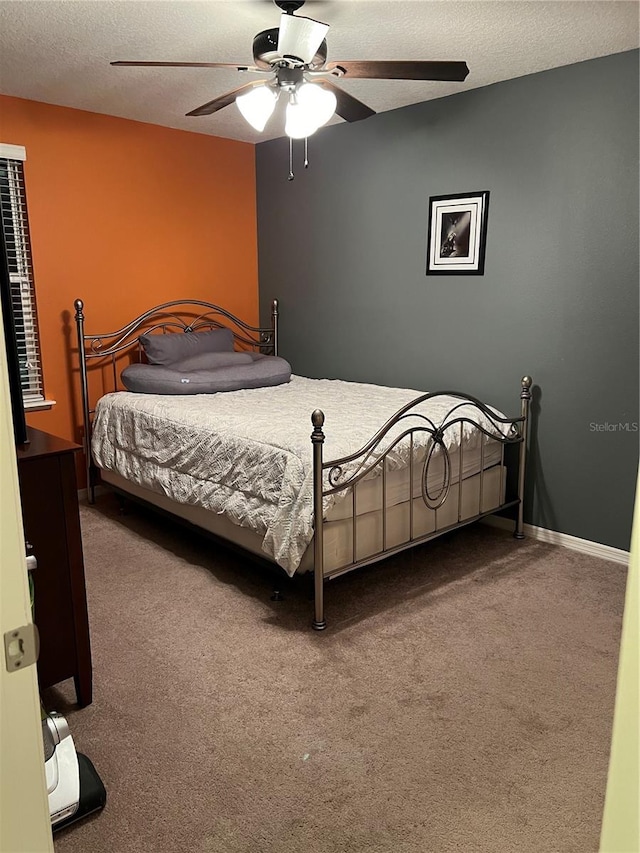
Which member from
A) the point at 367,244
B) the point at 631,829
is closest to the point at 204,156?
the point at 367,244

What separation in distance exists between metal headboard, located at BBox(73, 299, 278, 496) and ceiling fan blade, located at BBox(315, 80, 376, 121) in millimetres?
2098

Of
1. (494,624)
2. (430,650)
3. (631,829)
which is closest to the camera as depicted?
(631,829)

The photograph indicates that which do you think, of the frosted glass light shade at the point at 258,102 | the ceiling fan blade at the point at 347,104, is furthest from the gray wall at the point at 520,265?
the frosted glass light shade at the point at 258,102

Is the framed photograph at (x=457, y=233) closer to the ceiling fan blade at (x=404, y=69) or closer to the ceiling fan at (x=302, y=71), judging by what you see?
the ceiling fan at (x=302, y=71)

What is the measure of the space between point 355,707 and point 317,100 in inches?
89.9

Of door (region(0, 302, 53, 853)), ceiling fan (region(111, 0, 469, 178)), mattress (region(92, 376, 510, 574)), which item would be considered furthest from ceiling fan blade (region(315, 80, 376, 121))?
door (region(0, 302, 53, 853))

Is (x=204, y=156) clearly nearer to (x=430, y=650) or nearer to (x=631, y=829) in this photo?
(x=430, y=650)

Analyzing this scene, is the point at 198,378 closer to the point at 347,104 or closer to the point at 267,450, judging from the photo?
the point at 267,450

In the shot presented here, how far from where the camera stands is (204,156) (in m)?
4.80

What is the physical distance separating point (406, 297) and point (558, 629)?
2.25 metres

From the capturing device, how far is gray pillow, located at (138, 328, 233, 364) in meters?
4.43

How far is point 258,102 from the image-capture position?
2.79 meters

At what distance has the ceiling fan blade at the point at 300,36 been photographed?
7.68 ft

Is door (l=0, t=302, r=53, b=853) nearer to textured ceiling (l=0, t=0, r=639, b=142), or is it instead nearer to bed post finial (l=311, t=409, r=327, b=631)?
bed post finial (l=311, t=409, r=327, b=631)
